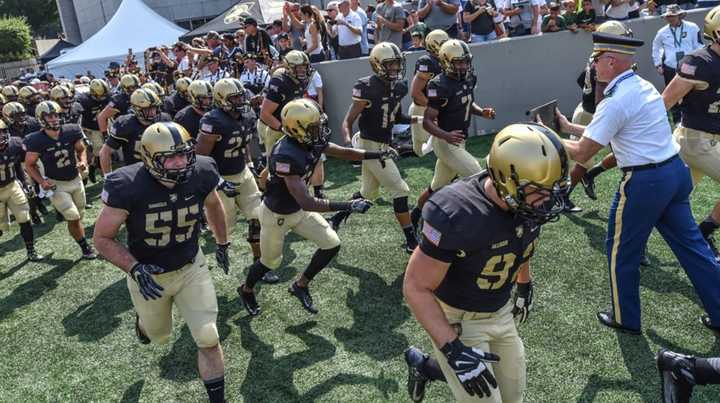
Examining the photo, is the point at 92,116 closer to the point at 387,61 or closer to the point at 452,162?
the point at 387,61

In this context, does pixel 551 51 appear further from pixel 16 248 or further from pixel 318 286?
pixel 16 248

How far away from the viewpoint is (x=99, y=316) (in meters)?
5.79

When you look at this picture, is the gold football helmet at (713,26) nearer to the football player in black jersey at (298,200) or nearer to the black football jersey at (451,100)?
the black football jersey at (451,100)

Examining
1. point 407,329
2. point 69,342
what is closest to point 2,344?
point 69,342

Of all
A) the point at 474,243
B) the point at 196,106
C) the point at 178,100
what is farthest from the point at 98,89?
the point at 474,243

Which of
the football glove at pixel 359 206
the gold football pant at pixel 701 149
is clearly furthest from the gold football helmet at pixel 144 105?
the gold football pant at pixel 701 149

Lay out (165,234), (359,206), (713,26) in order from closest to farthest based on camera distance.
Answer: (165,234) < (359,206) < (713,26)

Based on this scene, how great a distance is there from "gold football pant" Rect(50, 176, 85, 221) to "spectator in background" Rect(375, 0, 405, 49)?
21.7ft

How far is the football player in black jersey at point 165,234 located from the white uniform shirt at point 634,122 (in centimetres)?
277

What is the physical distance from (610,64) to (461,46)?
2.30 meters

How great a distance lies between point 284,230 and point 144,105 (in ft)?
8.87

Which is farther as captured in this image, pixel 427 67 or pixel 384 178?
pixel 427 67

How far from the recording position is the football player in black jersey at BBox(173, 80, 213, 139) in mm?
6914

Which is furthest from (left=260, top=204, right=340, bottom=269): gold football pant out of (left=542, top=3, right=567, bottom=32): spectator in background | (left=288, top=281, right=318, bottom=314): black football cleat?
(left=542, top=3, right=567, bottom=32): spectator in background
